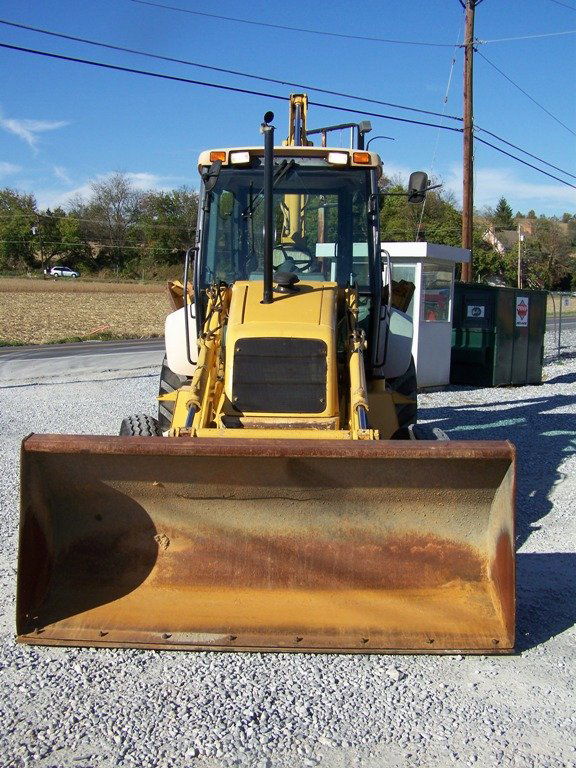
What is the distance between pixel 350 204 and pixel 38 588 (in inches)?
143

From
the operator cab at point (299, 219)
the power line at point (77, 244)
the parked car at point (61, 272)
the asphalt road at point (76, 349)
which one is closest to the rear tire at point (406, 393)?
the operator cab at point (299, 219)

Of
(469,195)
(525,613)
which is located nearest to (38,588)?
(525,613)

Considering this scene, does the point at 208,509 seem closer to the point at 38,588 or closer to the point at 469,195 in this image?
the point at 38,588

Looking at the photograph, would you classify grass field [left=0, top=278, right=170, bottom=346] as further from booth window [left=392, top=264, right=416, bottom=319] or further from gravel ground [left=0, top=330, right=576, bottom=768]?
gravel ground [left=0, top=330, right=576, bottom=768]

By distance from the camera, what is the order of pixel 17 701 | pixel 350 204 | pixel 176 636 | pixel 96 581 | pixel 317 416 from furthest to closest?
pixel 350 204
pixel 317 416
pixel 96 581
pixel 176 636
pixel 17 701

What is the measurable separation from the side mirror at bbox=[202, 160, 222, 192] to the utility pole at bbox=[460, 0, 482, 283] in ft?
42.5

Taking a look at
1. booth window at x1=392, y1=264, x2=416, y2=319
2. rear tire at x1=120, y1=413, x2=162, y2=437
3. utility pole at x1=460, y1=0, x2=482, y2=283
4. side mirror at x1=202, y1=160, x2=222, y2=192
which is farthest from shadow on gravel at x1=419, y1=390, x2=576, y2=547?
utility pole at x1=460, y1=0, x2=482, y2=283

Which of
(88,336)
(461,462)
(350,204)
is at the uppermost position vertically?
(350,204)

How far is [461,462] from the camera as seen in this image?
176 inches

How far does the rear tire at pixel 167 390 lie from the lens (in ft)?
23.5

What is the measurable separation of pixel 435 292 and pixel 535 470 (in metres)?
6.73

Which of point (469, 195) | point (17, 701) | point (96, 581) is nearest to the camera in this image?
point (17, 701)

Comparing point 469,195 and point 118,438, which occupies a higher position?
A: point 469,195

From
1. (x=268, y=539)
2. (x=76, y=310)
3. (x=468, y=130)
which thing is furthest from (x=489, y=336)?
(x=76, y=310)
